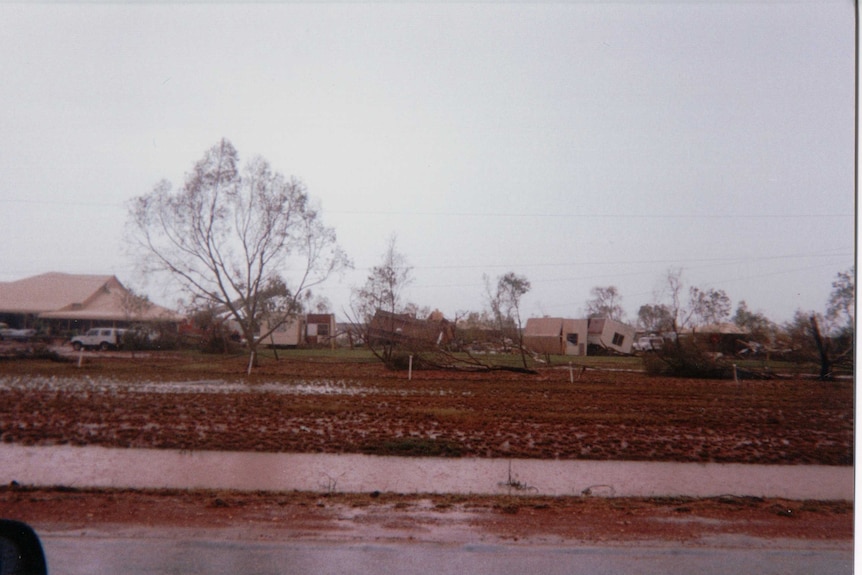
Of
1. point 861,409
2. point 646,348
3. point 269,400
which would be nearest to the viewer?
point 861,409

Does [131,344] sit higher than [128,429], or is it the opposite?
[131,344]

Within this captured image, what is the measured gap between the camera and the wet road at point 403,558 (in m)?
5.37

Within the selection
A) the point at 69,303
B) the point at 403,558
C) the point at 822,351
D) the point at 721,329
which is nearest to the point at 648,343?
the point at 721,329

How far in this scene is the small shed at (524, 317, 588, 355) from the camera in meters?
14.7

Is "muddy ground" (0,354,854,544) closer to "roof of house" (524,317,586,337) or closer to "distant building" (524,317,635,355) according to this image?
"distant building" (524,317,635,355)

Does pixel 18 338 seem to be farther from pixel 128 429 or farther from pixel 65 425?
pixel 128 429

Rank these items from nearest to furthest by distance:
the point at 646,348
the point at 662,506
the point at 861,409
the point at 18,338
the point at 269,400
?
the point at 861,409, the point at 662,506, the point at 269,400, the point at 18,338, the point at 646,348

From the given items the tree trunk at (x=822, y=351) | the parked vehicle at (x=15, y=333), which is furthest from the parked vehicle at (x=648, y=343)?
the parked vehicle at (x=15, y=333)

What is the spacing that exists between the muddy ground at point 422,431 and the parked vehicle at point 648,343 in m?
0.69

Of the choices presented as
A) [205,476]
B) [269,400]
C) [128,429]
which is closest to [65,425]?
[128,429]

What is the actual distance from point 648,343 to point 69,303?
44.1 feet

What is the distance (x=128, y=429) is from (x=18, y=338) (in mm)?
5139

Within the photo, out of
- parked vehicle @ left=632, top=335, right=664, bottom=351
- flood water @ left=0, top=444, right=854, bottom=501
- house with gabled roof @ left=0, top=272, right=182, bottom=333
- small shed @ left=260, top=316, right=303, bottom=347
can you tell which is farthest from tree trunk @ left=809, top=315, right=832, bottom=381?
house with gabled roof @ left=0, top=272, right=182, bottom=333

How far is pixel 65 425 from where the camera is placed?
38.8ft
